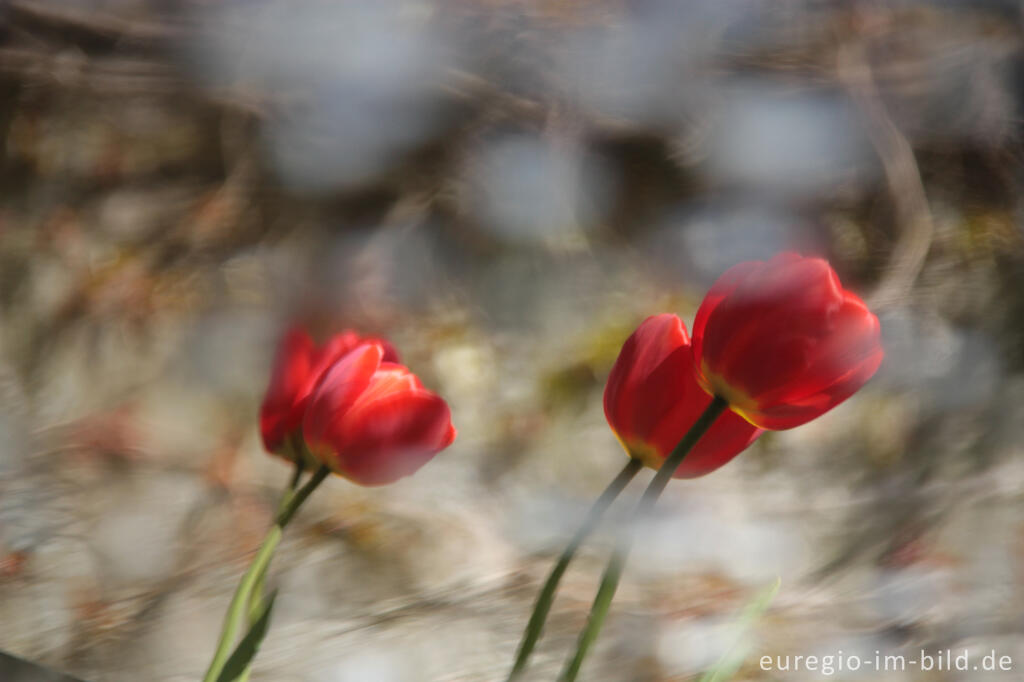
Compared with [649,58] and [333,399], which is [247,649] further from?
[649,58]

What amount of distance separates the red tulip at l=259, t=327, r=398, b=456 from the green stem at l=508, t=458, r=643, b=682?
9 cm

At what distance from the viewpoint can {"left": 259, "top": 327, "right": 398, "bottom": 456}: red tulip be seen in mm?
322

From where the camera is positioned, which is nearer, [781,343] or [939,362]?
[781,343]

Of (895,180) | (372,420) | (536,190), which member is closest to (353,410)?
(372,420)

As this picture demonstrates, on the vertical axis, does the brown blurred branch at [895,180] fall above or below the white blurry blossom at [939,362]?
above

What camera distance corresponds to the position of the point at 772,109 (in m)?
0.35

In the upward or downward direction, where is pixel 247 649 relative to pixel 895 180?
downward

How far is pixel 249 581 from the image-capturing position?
33 cm

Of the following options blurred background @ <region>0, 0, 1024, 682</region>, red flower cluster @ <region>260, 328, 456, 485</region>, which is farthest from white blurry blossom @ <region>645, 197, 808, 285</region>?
red flower cluster @ <region>260, 328, 456, 485</region>

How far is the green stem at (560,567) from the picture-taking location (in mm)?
305

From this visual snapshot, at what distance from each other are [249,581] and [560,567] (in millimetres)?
112

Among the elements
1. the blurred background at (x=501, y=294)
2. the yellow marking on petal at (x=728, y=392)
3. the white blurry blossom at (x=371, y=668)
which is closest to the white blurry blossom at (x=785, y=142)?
the blurred background at (x=501, y=294)

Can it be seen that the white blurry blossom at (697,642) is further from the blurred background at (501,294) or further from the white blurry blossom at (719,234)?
the white blurry blossom at (719,234)

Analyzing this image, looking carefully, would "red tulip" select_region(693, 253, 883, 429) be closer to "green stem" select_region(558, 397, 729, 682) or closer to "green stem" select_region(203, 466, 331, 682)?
"green stem" select_region(558, 397, 729, 682)
